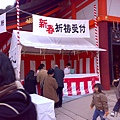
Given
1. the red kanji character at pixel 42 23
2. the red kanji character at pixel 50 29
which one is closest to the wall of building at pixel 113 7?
the red kanji character at pixel 50 29

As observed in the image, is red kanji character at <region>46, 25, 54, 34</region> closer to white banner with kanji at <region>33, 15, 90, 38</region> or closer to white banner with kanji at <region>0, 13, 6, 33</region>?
white banner with kanji at <region>33, 15, 90, 38</region>

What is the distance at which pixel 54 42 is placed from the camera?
9742mm

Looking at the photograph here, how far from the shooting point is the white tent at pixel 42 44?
8.27 meters

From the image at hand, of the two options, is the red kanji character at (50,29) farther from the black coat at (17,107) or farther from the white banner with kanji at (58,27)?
the black coat at (17,107)

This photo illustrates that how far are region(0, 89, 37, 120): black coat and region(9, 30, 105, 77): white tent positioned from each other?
699cm

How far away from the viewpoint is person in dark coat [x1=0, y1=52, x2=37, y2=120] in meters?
1.03

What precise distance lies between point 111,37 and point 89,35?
1.37 m

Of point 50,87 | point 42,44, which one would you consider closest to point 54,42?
point 42,44

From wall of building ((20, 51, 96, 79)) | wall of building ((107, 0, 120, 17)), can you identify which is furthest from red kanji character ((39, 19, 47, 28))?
wall of building ((107, 0, 120, 17))

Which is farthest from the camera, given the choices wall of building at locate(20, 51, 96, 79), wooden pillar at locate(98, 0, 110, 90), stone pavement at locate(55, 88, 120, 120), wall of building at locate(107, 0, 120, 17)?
wall of building at locate(20, 51, 96, 79)

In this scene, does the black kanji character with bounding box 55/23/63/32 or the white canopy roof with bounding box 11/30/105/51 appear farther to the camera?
the black kanji character with bounding box 55/23/63/32

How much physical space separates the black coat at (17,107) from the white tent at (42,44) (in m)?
6.99

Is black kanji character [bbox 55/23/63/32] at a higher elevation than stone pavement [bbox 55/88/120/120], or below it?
higher

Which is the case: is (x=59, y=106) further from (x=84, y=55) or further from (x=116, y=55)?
(x=116, y=55)
